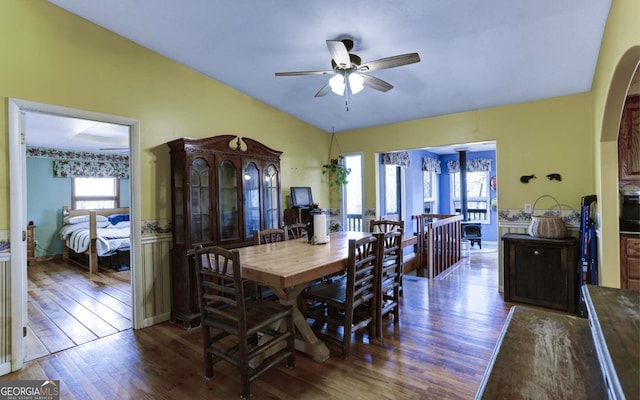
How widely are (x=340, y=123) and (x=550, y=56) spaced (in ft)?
9.30

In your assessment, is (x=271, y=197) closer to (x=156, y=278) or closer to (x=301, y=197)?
(x=301, y=197)

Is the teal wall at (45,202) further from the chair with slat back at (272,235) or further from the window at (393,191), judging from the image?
the window at (393,191)

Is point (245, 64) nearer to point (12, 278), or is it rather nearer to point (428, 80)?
point (428, 80)

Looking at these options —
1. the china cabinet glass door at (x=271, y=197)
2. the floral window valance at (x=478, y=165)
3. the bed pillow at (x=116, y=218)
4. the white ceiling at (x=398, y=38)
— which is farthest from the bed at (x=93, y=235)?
the floral window valance at (x=478, y=165)

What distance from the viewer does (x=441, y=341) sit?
2635 mm

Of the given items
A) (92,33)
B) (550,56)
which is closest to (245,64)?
(92,33)

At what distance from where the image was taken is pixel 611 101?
7.91 ft

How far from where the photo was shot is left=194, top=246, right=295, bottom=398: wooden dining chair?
192 cm

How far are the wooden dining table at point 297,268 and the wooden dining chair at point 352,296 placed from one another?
11 cm

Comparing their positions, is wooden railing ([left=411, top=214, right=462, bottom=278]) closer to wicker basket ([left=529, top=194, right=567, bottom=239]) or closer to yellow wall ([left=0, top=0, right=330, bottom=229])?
wicker basket ([left=529, top=194, right=567, bottom=239])

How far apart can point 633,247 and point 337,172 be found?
372 cm

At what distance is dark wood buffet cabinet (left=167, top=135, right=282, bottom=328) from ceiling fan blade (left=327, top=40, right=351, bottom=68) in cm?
164

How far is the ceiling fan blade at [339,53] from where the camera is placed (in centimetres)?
215

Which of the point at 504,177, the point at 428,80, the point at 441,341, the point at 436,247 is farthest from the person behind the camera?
the point at 436,247
